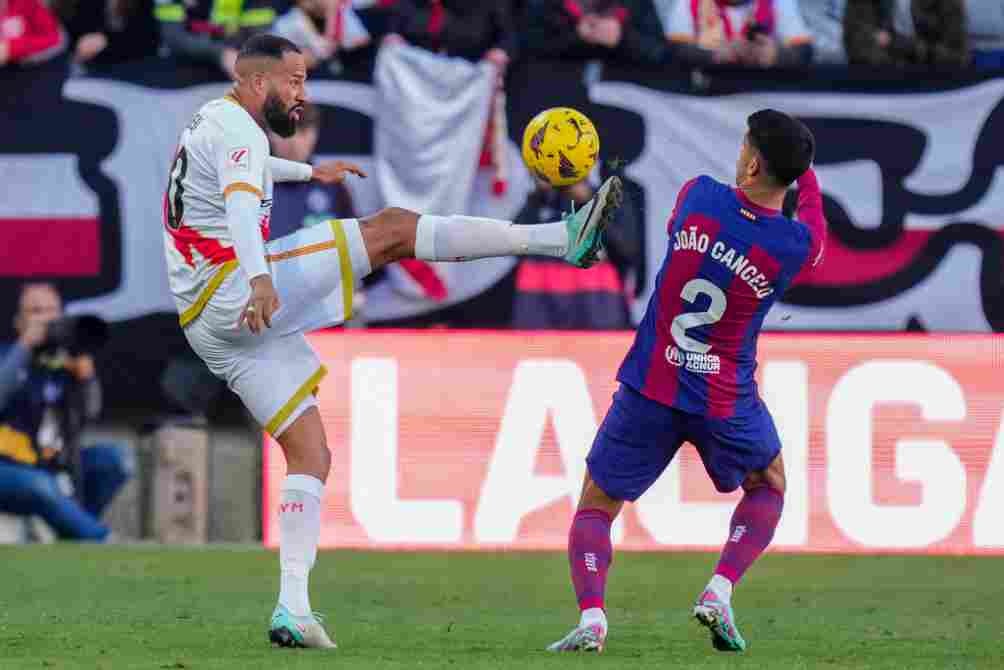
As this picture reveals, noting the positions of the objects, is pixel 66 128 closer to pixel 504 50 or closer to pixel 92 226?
pixel 92 226

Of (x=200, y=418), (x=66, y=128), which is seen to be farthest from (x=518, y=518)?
(x=66, y=128)

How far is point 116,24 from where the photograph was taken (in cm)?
1433

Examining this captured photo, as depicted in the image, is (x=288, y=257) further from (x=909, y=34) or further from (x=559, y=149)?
(x=909, y=34)

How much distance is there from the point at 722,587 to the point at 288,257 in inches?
77.2

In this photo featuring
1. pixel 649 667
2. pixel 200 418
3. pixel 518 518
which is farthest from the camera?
pixel 200 418

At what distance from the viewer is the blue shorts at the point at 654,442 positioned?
8008 mm

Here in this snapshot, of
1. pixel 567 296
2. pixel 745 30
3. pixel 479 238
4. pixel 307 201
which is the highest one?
pixel 479 238

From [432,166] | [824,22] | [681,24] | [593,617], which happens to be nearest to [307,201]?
[432,166]

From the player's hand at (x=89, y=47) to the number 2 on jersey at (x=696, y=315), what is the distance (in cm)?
699

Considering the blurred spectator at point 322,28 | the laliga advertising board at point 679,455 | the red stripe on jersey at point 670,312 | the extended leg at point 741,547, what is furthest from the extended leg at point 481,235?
the blurred spectator at point 322,28

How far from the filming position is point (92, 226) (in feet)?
46.0

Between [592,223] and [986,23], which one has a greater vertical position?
[592,223]

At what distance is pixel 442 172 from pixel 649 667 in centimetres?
688

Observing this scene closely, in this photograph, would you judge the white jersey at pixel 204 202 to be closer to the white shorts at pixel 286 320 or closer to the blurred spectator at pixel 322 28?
the white shorts at pixel 286 320
